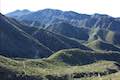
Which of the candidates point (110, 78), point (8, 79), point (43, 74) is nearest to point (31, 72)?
point (43, 74)

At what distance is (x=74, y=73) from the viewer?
190625mm

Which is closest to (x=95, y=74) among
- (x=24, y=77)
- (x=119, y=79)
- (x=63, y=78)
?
(x=63, y=78)

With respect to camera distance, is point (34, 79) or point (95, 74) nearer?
point (34, 79)

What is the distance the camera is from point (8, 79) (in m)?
148

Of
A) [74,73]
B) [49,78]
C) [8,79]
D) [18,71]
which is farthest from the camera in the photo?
[74,73]

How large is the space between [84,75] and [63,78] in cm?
2055

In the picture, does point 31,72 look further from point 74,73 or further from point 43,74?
point 74,73

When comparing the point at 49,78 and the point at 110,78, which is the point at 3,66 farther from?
the point at 110,78

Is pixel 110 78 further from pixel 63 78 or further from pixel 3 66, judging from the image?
pixel 3 66

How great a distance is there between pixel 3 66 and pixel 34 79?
13.5m

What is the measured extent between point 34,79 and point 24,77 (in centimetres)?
491

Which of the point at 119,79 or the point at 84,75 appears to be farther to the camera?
the point at 84,75

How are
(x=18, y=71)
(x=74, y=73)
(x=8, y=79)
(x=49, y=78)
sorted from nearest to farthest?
1. (x=8, y=79)
2. (x=18, y=71)
3. (x=49, y=78)
4. (x=74, y=73)

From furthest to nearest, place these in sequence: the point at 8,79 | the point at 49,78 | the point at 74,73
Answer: the point at 74,73
the point at 49,78
the point at 8,79
